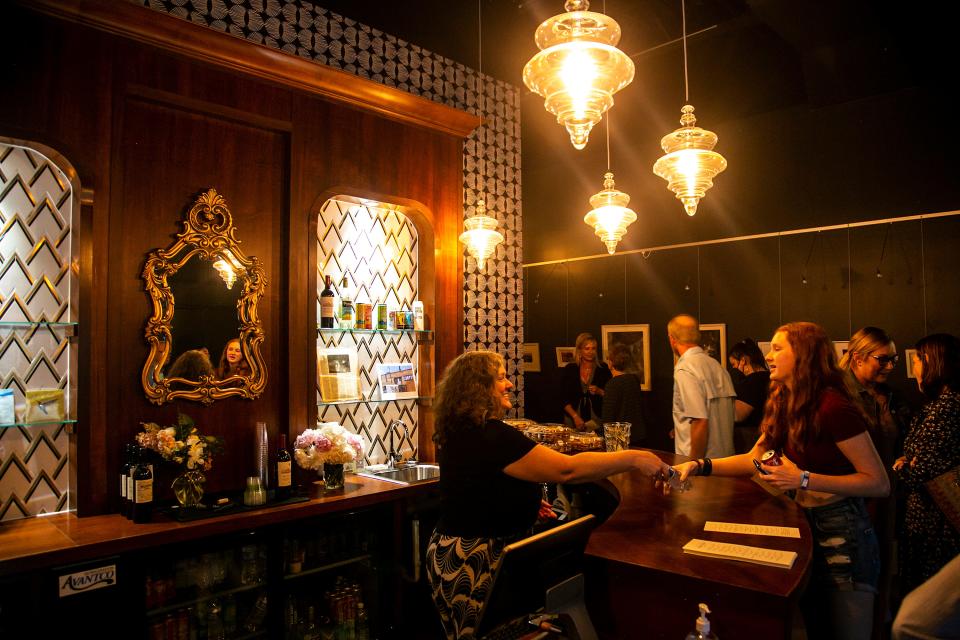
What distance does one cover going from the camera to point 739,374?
17.7 ft

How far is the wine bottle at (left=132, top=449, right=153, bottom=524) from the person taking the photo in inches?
114

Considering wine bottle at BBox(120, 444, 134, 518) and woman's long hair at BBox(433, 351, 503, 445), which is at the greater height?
woman's long hair at BBox(433, 351, 503, 445)

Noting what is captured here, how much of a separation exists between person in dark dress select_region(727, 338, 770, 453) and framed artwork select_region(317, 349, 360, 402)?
298 centimetres

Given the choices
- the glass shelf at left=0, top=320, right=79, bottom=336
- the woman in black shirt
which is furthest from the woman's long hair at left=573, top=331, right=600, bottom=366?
the glass shelf at left=0, top=320, right=79, bottom=336

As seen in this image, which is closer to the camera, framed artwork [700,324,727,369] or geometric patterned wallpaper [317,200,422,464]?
geometric patterned wallpaper [317,200,422,464]

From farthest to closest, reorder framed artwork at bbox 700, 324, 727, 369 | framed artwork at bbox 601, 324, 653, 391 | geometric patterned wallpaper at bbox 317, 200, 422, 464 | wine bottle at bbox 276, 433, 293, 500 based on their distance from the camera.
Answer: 1. framed artwork at bbox 601, 324, 653, 391
2. framed artwork at bbox 700, 324, 727, 369
3. geometric patterned wallpaper at bbox 317, 200, 422, 464
4. wine bottle at bbox 276, 433, 293, 500

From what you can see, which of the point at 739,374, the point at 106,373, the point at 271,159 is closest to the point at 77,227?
the point at 106,373

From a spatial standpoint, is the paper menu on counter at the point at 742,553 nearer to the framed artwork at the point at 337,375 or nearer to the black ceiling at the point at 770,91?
the framed artwork at the point at 337,375

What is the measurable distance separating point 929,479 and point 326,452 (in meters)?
3.15

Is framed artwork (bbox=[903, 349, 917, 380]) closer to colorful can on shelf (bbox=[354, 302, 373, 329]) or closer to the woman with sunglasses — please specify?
the woman with sunglasses

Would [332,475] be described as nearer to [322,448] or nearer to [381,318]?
[322,448]

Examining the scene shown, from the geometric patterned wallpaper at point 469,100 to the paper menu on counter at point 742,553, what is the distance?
3250mm

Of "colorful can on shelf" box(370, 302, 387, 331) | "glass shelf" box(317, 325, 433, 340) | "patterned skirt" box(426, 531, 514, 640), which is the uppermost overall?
"colorful can on shelf" box(370, 302, 387, 331)

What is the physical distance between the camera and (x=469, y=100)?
535 cm
